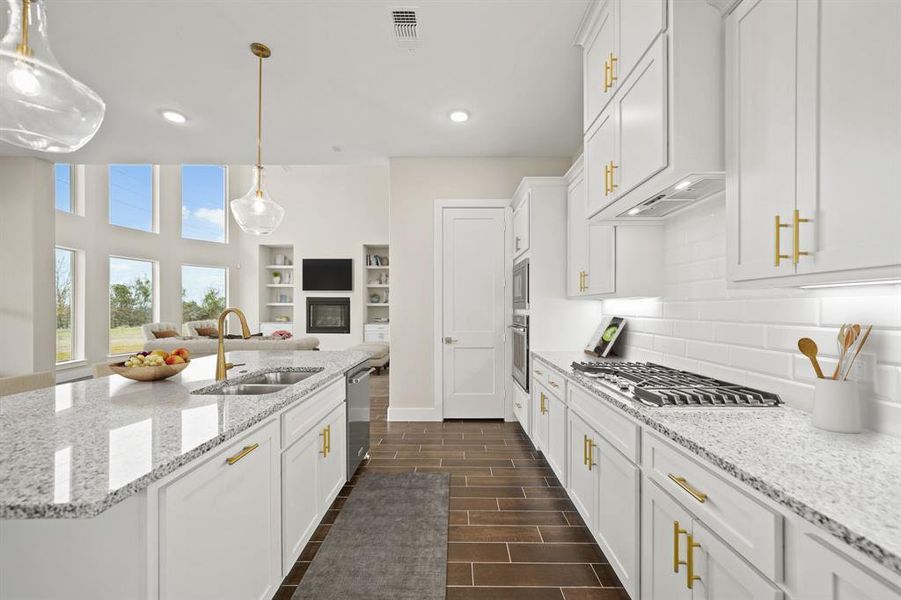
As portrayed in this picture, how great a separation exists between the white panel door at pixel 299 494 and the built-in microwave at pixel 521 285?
214 cm

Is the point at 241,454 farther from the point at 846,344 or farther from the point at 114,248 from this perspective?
the point at 114,248

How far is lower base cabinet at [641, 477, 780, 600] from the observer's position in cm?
98

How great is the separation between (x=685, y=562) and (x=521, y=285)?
9.20ft

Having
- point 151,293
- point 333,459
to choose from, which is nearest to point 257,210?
point 333,459

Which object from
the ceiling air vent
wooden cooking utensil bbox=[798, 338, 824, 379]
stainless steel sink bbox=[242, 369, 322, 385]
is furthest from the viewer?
stainless steel sink bbox=[242, 369, 322, 385]

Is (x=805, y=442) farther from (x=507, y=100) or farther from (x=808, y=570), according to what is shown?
(x=507, y=100)

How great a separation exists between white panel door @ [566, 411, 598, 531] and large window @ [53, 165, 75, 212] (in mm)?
8098

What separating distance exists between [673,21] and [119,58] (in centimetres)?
334

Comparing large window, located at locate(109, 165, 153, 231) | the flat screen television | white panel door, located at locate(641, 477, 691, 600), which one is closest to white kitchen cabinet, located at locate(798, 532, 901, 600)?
white panel door, located at locate(641, 477, 691, 600)

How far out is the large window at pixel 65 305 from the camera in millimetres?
6531

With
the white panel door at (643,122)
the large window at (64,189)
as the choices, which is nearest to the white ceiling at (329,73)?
the white panel door at (643,122)

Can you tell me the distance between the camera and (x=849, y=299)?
131 cm

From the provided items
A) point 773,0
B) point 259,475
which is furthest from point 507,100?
point 259,475

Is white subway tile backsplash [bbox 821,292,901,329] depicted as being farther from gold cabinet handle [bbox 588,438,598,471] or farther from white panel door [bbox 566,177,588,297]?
white panel door [bbox 566,177,588,297]
